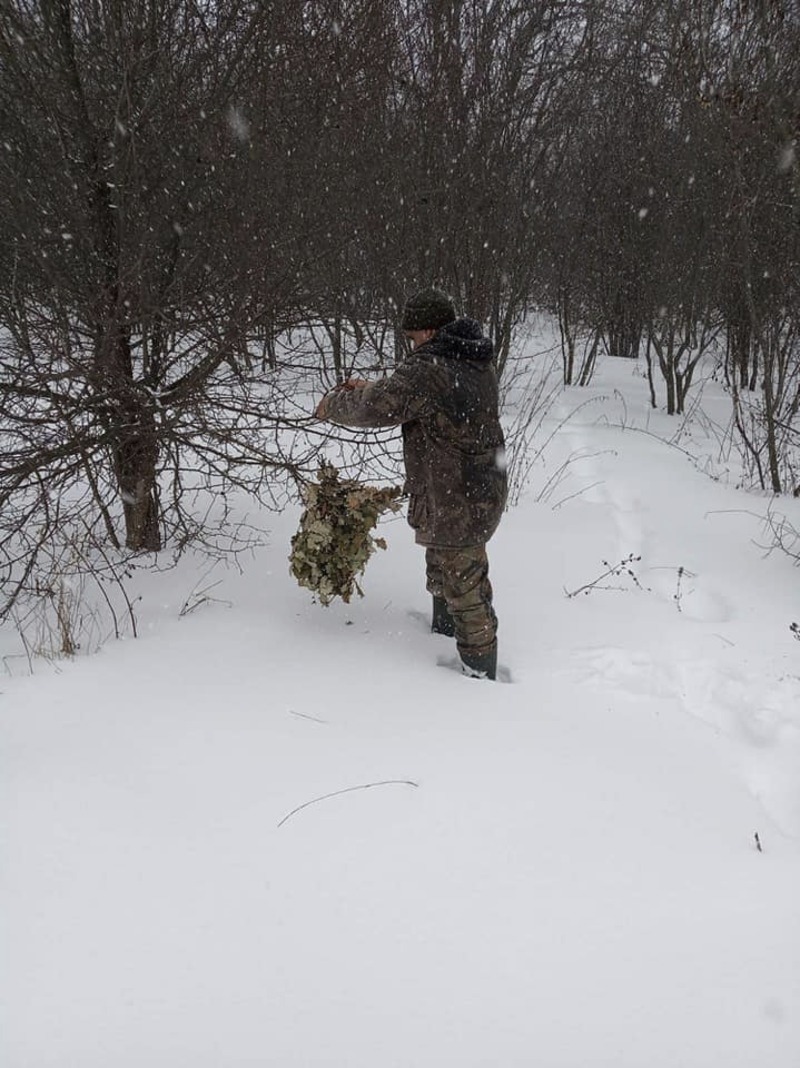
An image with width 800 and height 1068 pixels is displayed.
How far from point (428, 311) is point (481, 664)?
5.50 feet

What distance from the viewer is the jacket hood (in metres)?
3.17

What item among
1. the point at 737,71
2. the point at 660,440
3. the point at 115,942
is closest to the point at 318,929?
the point at 115,942

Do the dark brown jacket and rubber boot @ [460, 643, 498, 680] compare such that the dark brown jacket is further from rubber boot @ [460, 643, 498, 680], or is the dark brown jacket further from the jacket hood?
rubber boot @ [460, 643, 498, 680]

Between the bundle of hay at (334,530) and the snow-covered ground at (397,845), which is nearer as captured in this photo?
the snow-covered ground at (397,845)

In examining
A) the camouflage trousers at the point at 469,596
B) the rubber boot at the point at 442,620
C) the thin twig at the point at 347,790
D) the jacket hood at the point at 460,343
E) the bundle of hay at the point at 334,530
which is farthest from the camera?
the rubber boot at the point at 442,620

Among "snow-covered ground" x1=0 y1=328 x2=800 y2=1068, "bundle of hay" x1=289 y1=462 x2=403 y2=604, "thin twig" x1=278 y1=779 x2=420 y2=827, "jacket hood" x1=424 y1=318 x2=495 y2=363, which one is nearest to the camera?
"snow-covered ground" x1=0 y1=328 x2=800 y2=1068

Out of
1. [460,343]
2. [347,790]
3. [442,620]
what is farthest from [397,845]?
[460,343]

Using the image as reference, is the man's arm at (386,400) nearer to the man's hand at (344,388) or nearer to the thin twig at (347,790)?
the man's hand at (344,388)

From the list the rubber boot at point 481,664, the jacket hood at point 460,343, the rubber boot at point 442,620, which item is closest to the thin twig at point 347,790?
the rubber boot at point 481,664

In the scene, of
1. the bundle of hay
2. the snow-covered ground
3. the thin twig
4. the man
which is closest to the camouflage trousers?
the man

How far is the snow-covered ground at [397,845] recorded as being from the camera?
5.61ft

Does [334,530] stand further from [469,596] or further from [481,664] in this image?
[481,664]

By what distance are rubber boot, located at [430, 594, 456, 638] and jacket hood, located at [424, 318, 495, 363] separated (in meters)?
1.34

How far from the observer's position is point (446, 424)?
3182 mm
